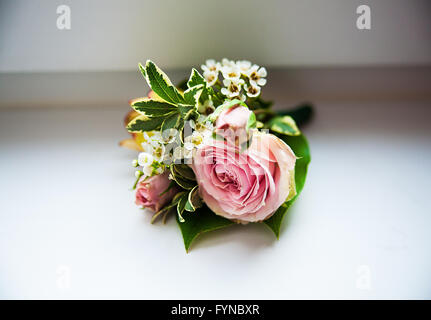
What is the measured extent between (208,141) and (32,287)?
397mm

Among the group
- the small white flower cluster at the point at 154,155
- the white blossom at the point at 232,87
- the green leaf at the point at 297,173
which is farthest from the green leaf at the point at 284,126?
the small white flower cluster at the point at 154,155

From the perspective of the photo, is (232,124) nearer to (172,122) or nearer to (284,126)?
(172,122)

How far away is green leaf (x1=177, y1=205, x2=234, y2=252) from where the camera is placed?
2.24ft

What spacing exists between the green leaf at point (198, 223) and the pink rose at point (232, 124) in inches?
7.3

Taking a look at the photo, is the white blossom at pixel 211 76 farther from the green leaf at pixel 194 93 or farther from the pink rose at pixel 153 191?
the pink rose at pixel 153 191

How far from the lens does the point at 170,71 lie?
0.97 m

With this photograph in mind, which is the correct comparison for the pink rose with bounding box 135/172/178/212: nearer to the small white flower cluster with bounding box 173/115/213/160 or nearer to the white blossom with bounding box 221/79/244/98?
the small white flower cluster with bounding box 173/115/213/160

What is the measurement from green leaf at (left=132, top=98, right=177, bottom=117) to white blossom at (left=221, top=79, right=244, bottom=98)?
0.33ft

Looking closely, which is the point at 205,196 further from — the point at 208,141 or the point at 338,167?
the point at 338,167

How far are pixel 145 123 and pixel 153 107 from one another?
35 mm

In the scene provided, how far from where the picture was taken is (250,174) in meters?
0.62

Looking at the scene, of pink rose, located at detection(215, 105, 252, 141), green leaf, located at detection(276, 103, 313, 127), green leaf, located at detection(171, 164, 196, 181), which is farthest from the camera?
green leaf, located at detection(276, 103, 313, 127)

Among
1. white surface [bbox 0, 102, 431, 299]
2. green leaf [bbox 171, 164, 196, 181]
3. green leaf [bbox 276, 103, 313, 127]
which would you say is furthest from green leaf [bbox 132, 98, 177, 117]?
green leaf [bbox 276, 103, 313, 127]

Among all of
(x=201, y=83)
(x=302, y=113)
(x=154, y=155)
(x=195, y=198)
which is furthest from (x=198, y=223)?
(x=302, y=113)
